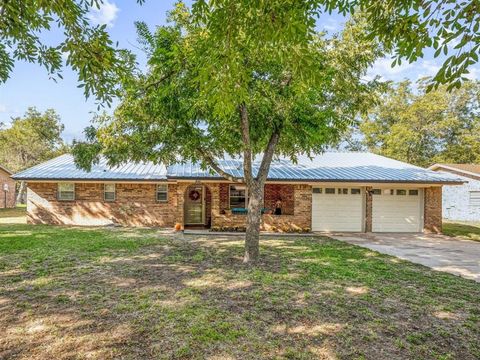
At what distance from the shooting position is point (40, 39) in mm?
5012

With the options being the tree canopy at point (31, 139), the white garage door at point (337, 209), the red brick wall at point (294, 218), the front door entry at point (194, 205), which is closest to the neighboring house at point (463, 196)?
the white garage door at point (337, 209)

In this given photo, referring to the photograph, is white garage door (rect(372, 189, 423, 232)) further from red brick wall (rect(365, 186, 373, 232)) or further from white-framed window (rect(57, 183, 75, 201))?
white-framed window (rect(57, 183, 75, 201))

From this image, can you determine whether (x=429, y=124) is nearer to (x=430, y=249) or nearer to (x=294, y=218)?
(x=294, y=218)

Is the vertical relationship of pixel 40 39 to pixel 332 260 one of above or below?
above

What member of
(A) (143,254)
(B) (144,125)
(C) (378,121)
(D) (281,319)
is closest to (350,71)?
(B) (144,125)

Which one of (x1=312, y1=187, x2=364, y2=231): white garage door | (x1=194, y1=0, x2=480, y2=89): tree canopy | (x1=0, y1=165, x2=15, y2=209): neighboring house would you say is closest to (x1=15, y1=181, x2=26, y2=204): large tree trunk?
(x1=0, y1=165, x2=15, y2=209): neighboring house

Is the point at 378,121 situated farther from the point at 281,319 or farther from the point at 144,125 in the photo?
the point at 281,319

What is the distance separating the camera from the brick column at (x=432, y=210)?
1528cm

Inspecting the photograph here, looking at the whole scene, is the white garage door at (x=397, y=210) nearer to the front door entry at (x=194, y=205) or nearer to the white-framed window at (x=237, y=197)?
the white-framed window at (x=237, y=197)

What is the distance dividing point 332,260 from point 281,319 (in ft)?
15.0

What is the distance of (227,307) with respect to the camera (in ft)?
16.5

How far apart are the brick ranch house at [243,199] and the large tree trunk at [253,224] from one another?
20.5 ft

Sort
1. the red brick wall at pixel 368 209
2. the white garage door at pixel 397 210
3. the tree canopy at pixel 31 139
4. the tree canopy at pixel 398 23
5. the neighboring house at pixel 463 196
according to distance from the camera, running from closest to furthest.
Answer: the tree canopy at pixel 398 23 → the red brick wall at pixel 368 209 → the white garage door at pixel 397 210 → the neighboring house at pixel 463 196 → the tree canopy at pixel 31 139

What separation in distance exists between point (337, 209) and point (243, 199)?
14.8 ft
